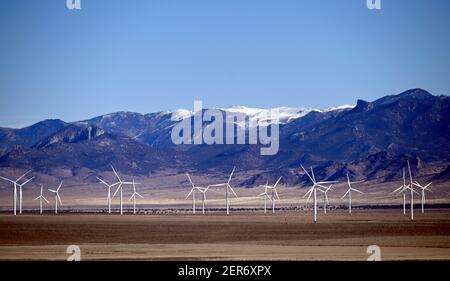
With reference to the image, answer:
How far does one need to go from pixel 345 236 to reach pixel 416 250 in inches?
791

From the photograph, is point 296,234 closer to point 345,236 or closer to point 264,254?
point 345,236

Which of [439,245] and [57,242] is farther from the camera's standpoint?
[57,242]

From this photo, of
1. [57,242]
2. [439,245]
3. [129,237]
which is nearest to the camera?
[439,245]

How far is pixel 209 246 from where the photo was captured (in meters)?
65.6

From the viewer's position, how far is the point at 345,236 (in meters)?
79.3

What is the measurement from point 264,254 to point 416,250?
10.3 m

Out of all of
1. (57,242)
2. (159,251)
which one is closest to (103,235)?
(57,242)

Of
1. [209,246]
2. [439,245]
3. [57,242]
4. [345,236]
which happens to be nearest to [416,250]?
[439,245]
